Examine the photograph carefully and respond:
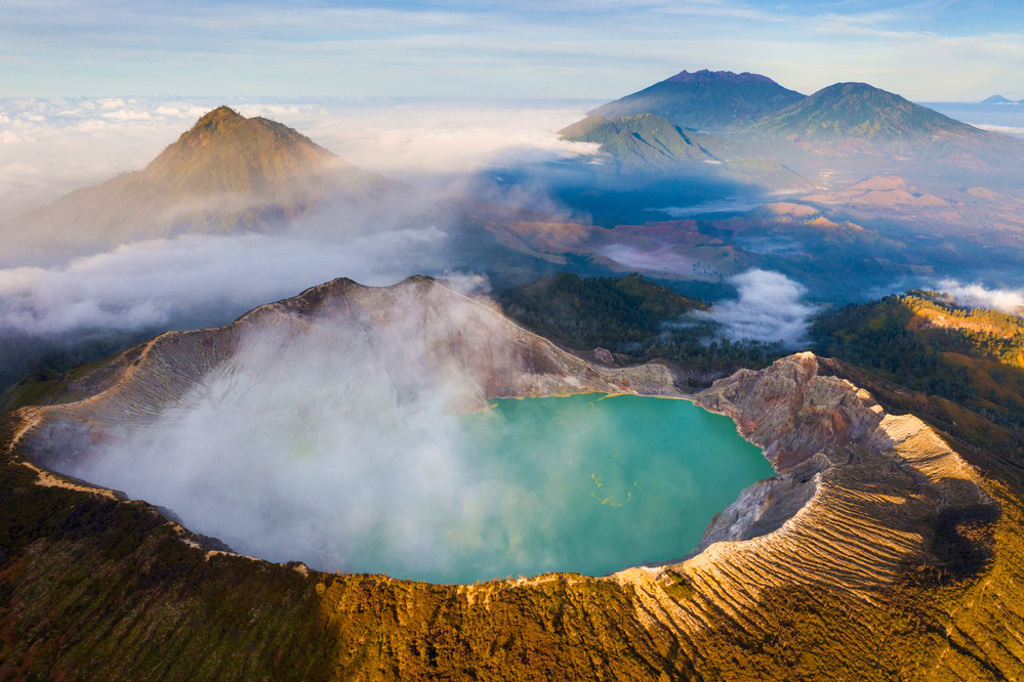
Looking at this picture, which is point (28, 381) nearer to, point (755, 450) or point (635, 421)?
point (635, 421)

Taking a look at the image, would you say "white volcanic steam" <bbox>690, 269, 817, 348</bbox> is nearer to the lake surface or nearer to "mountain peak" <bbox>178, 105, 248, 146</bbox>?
the lake surface

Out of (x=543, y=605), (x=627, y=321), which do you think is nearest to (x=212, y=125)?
(x=627, y=321)

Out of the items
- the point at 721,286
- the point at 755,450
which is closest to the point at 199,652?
the point at 755,450

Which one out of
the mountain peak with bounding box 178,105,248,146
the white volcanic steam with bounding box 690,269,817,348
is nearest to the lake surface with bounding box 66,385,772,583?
the white volcanic steam with bounding box 690,269,817,348

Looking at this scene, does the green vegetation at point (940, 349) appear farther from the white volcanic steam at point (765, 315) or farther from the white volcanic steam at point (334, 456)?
the white volcanic steam at point (334, 456)

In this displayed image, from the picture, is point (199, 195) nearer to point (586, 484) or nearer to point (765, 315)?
point (765, 315)
